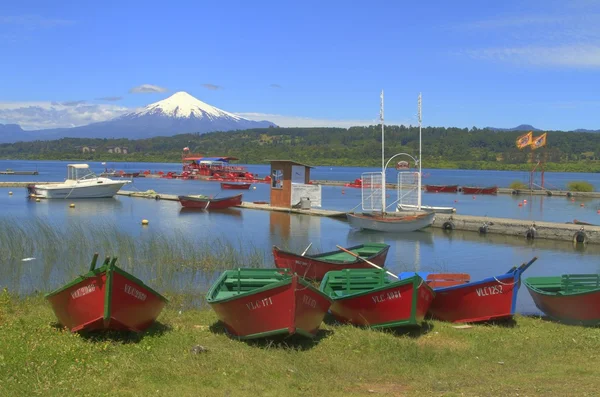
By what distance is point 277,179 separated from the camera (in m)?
43.2

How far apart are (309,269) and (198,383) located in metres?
9.11

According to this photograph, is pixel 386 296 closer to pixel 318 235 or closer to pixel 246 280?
pixel 246 280

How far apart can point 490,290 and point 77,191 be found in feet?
159

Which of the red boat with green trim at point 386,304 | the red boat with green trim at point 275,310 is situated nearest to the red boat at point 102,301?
the red boat with green trim at point 275,310

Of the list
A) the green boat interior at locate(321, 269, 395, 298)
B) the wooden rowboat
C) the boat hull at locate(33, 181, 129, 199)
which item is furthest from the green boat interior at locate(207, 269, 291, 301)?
the boat hull at locate(33, 181, 129, 199)

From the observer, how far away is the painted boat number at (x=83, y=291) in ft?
34.2

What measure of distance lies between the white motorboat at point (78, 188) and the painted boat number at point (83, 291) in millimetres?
47146

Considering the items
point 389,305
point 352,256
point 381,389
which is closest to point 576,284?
point 389,305

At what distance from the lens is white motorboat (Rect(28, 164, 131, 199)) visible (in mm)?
54503

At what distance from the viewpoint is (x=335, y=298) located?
41.8 feet

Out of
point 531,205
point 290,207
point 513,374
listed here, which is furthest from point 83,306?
point 531,205

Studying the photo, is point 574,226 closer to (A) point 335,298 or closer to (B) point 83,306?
(A) point 335,298

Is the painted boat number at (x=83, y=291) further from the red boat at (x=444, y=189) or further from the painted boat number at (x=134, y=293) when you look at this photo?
the red boat at (x=444, y=189)

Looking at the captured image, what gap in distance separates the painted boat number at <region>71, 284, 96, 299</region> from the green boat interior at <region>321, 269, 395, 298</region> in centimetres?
505
